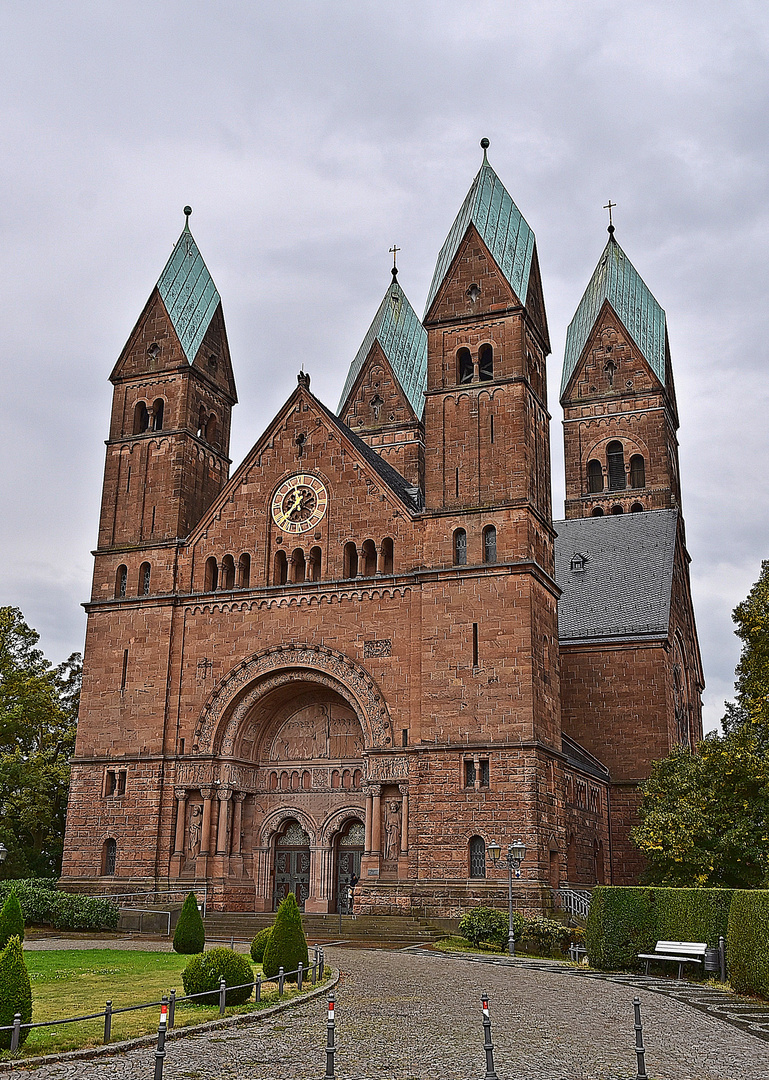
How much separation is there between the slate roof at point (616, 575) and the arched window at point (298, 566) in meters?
14.3

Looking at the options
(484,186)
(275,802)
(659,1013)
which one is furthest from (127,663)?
(659,1013)

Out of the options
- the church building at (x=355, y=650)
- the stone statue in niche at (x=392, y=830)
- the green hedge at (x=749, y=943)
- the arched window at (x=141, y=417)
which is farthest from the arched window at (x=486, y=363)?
the green hedge at (x=749, y=943)

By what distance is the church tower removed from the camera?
66688mm

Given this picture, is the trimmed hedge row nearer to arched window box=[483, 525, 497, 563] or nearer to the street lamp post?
the street lamp post

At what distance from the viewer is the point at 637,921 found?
25750 mm

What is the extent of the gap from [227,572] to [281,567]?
2.28 meters

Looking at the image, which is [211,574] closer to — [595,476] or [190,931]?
[190,931]

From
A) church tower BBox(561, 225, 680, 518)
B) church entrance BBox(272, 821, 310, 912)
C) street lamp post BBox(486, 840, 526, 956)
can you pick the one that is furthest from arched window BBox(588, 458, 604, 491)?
street lamp post BBox(486, 840, 526, 956)

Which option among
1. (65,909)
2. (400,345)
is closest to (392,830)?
(65,909)

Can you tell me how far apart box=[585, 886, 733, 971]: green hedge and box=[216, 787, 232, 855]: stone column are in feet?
54.6

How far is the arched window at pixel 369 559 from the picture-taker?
40562 millimetres

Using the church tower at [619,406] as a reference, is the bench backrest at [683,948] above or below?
below

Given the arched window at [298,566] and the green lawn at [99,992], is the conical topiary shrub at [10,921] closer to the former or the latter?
the green lawn at [99,992]

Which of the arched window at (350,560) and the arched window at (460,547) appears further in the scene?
the arched window at (350,560)
